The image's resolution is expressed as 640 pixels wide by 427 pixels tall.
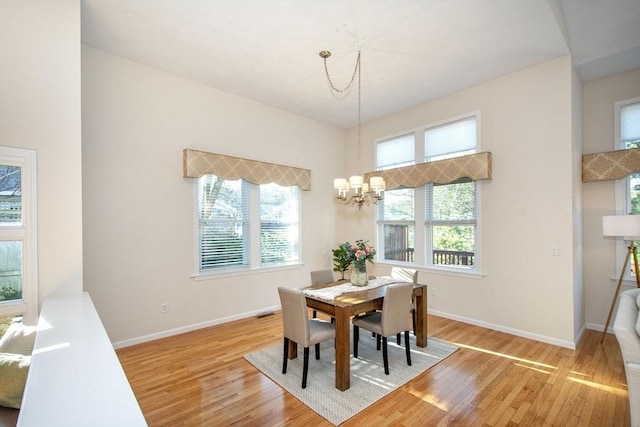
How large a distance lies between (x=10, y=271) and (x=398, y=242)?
15.5 feet

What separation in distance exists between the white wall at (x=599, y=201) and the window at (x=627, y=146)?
5 cm

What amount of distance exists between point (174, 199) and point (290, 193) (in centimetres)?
193

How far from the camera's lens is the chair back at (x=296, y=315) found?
102 inches

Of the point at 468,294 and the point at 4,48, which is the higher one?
the point at 4,48

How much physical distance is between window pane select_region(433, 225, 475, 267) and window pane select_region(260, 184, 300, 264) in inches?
90.9

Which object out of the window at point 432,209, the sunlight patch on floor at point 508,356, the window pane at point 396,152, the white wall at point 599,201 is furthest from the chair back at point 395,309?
the white wall at point 599,201

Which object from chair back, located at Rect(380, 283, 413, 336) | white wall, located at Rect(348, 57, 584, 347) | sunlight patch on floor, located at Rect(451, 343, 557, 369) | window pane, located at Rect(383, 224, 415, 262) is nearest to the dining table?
chair back, located at Rect(380, 283, 413, 336)

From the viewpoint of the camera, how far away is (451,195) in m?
4.49

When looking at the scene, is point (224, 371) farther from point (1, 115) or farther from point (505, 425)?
point (1, 115)

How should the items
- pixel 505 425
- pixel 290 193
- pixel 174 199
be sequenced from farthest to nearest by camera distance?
pixel 290 193
pixel 174 199
pixel 505 425

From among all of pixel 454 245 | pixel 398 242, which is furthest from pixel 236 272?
pixel 454 245

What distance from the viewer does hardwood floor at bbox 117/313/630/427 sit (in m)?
2.22

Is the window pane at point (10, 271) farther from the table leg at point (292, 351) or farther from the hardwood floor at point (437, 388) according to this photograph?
the table leg at point (292, 351)

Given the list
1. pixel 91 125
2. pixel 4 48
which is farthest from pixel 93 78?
pixel 4 48
